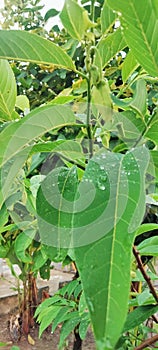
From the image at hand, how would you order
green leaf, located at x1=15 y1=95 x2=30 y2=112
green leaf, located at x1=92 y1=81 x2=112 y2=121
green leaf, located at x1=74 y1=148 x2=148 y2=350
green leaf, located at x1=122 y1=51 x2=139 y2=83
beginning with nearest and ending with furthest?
green leaf, located at x1=74 y1=148 x2=148 y2=350 < green leaf, located at x1=92 y1=81 x2=112 y2=121 < green leaf, located at x1=122 y1=51 x2=139 y2=83 < green leaf, located at x1=15 y1=95 x2=30 y2=112

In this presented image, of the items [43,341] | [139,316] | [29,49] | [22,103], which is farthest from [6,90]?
[43,341]

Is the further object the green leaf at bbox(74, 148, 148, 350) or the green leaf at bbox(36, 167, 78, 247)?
the green leaf at bbox(36, 167, 78, 247)

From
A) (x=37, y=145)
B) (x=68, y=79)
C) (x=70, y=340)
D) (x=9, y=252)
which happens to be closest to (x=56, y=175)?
(x=37, y=145)

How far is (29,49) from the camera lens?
33 centimetres

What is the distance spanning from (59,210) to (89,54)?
128 mm

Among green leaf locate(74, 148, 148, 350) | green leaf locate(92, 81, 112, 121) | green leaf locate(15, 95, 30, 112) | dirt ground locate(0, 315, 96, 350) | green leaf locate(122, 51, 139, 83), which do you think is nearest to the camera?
green leaf locate(74, 148, 148, 350)

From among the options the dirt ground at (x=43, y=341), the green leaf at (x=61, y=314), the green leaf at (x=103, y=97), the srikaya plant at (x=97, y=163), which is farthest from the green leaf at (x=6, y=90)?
the dirt ground at (x=43, y=341)

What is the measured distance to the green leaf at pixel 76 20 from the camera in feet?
1.04

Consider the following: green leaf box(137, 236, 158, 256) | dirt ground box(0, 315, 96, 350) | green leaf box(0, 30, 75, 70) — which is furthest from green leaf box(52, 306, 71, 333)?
dirt ground box(0, 315, 96, 350)

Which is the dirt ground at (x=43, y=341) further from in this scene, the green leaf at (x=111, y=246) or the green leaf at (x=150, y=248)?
the green leaf at (x=111, y=246)

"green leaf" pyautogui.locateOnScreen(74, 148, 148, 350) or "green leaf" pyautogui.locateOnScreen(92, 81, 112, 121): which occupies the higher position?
"green leaf" pyautogui.locateOnScreen(92, 81, 112, 121)

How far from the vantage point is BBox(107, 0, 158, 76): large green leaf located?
28cm

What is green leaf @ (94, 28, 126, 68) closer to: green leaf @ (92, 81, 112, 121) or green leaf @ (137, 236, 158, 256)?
green leaf @ (92, 81, 112, 121)

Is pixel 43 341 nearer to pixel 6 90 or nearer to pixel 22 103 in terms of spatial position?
pixel 22 103
